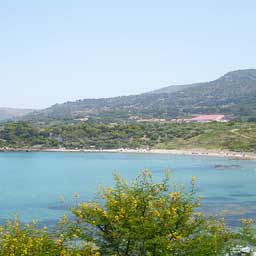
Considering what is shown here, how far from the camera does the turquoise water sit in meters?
60.1

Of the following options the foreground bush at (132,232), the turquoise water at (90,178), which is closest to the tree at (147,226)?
the foreground bush at (132,232)

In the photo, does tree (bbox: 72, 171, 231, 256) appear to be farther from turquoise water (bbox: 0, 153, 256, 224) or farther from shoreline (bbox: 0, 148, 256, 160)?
shoreline (bbox: 0, 148, 256, 160)

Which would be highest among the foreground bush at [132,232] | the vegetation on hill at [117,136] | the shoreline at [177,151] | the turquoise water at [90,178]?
the vegetation on hill at [117,136]

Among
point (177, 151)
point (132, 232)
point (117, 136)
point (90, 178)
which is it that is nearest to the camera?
point (132, 232)

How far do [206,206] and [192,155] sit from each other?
69740mm

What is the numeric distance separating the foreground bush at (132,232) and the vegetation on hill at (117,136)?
119 meters

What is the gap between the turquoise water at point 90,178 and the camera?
2366 inches

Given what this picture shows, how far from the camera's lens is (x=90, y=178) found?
311ft

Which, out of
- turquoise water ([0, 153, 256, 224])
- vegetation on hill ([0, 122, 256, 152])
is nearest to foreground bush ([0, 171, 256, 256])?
turquoise water ([0, 153, 256, 224])

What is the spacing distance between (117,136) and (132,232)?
136 meters

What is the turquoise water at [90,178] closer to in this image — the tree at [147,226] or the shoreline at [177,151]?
the shoreline at [177,151]

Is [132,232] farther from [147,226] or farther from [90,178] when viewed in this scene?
[90,178]

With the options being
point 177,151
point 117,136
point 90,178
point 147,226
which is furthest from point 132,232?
point 117,136

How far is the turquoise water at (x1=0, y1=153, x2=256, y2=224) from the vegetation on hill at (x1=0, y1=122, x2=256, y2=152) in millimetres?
9982
